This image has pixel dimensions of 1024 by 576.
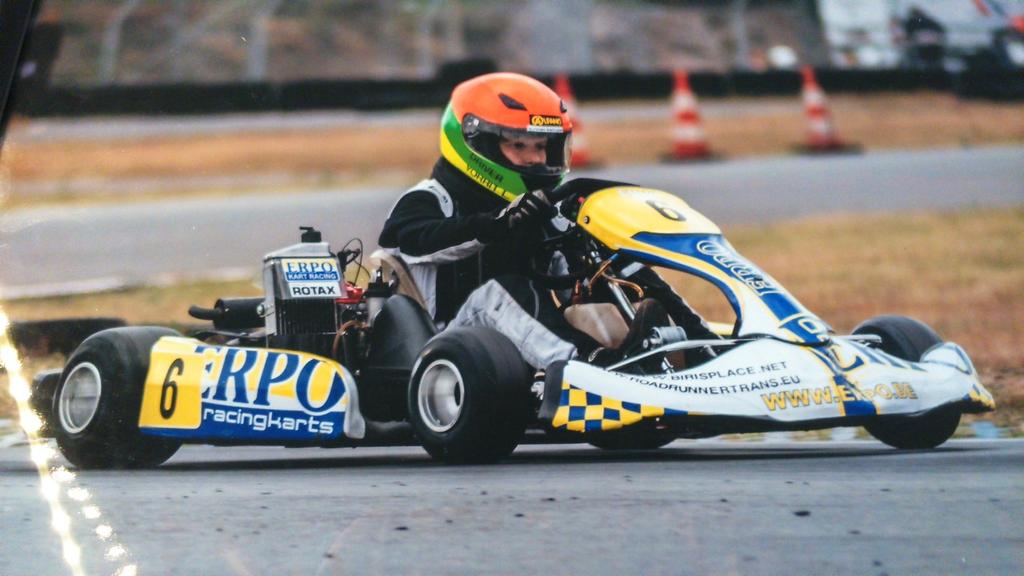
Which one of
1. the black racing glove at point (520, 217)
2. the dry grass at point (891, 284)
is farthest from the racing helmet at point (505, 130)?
the dry grass at point (891, 284)

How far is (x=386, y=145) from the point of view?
11594 millimetres

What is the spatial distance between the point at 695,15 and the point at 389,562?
3348mm

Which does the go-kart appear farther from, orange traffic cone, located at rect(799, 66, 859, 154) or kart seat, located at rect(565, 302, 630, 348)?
orange traffic cone, located at rect(799, 66, 859, 154)

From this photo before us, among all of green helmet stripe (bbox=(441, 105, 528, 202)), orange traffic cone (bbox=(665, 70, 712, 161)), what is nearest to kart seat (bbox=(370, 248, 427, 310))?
green helmet stripe (bbox=(441, 105, 528, 202))

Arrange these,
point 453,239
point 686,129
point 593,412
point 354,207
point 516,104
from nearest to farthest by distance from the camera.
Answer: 1. point 593,412
2. point 453,239
3. point 516,104
4. point 354,207
5. point 686,129

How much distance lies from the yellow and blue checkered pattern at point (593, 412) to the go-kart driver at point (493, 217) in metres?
0.31

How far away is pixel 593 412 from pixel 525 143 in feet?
3.40

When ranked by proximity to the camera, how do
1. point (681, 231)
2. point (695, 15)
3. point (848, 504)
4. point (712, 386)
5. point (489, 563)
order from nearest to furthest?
point (489, 563)
point (848, 504)
point (712, 386)
point (681, 231)
point (695, 15)

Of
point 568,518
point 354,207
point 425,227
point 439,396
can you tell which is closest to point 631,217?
point 425,227

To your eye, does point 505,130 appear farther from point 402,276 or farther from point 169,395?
point 169,395

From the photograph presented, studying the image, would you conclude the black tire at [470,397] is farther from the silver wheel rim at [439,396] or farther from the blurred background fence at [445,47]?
the blurred background fence at [445,47]

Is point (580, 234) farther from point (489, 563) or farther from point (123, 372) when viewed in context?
point (489, 563)

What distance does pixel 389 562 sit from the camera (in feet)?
9.82

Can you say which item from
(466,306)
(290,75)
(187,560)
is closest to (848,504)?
(187,560)
